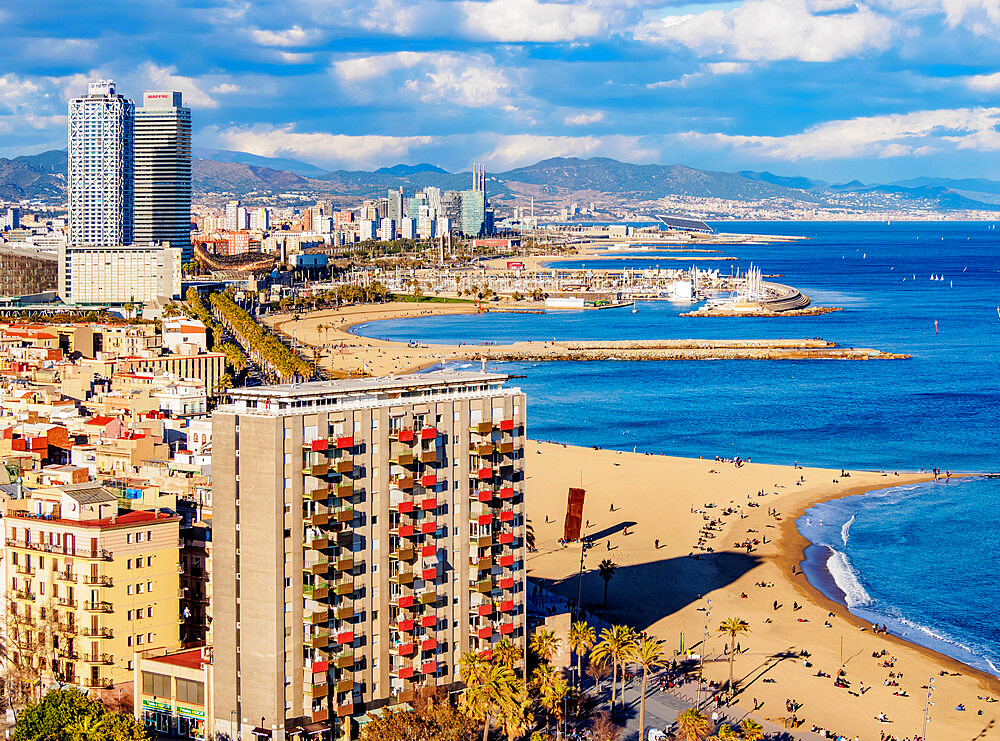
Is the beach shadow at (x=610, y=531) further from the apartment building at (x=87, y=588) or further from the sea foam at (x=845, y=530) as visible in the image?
the apartment building at (x=87, y=588)

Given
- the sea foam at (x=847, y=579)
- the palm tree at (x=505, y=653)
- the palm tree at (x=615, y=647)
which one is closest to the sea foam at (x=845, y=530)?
the sea foam at (x=847, y=579)

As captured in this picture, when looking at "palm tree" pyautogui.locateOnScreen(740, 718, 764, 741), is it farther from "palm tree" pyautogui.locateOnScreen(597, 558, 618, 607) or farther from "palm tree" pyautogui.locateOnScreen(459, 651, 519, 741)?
"palm tree" pyautogui.locateOnScreen(597, 558, 618, 607)

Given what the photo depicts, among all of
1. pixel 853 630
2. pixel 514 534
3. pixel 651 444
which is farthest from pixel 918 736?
pixel 651 444

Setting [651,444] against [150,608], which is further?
[651,444]

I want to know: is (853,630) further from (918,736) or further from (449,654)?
(449,654)

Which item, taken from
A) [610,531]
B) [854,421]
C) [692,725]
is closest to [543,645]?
[692,725]

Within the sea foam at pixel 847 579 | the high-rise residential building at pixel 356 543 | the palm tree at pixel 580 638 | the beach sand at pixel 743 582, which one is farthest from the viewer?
the sea foam at pixel 847 579

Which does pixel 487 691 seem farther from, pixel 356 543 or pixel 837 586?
pixel 837 586
